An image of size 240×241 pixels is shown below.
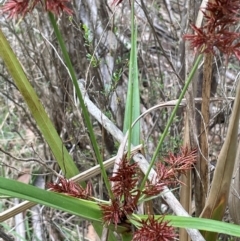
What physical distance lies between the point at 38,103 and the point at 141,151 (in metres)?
0.25

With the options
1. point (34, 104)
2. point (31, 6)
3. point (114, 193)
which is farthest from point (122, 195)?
point (31, 6)

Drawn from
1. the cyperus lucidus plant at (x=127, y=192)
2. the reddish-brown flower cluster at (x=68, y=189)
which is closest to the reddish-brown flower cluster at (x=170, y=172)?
the cyperus lucidus plant at (x=127, y=192)

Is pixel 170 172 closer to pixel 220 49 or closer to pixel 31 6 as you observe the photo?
A: pixel 220 49

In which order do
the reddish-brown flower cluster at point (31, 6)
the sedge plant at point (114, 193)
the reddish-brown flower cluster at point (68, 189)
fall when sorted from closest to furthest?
the reddish-brown flower cluster at point (31, 6), the sedge plant at point (114, 193), the reddish-brown flower cluster at point (68, 189)

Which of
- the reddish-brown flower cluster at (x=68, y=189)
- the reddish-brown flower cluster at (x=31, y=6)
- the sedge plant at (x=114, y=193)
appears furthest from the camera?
the reddish-brown flower cluster at (x=68, y=189)

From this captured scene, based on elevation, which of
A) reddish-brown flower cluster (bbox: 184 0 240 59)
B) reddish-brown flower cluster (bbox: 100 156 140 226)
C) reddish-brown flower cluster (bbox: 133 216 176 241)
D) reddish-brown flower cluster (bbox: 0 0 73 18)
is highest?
reddish-brown flower cluster (bbox: 0 0 73 18)

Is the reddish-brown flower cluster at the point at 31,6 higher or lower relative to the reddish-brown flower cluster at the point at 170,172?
higher

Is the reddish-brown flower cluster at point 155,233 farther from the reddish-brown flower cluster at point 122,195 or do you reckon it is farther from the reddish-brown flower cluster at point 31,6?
the reddish-brown flower cluster at point 31,6

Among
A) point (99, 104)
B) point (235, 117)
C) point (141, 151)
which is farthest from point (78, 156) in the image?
point (235, 117)

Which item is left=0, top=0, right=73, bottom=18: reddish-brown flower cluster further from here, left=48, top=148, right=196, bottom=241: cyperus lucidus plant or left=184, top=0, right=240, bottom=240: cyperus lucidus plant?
left=48, top=148, right=196, bottom=241: cyperus lucidus plant

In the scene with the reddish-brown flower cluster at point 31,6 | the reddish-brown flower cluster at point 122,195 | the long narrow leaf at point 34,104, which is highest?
the reddish-brown flower cluster at point 31,6

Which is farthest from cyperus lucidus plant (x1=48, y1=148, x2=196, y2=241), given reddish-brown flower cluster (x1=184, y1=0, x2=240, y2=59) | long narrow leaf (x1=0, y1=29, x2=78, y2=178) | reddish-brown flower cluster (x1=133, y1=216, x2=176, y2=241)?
reddish-brown flower cluster (x1=184, y1=0, x2=240, y2=59)

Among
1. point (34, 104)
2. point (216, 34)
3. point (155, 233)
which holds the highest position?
point (216, 34)

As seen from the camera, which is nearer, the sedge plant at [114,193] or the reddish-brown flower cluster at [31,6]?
the reddish-brown flower cluster at [31,6]
